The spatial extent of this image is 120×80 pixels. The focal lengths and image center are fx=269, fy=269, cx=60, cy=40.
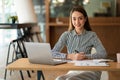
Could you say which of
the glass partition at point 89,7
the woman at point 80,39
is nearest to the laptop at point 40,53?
the woman at point 80,39

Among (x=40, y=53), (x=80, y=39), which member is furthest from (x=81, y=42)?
(x=40, y=53)

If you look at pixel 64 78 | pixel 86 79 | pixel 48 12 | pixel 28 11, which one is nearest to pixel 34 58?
pixel 64 78

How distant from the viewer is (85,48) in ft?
8.89

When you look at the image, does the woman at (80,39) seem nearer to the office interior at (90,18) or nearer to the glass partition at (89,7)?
the office interior at (90,18)

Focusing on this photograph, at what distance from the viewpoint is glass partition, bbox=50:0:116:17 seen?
23.7 feet

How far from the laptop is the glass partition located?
523 cm

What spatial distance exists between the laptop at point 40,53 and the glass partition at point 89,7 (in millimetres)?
5232

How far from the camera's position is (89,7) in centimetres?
723

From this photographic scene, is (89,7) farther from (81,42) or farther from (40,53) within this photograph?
(40,53)

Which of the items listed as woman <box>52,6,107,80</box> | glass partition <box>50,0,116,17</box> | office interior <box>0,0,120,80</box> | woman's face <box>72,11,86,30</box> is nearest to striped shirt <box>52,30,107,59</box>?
woman <box>52,6,107,80</box>

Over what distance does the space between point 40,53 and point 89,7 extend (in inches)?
210

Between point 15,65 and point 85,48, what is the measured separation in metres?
0.90

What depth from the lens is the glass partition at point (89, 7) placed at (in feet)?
23.7

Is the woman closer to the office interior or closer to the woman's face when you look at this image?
the woman's face
